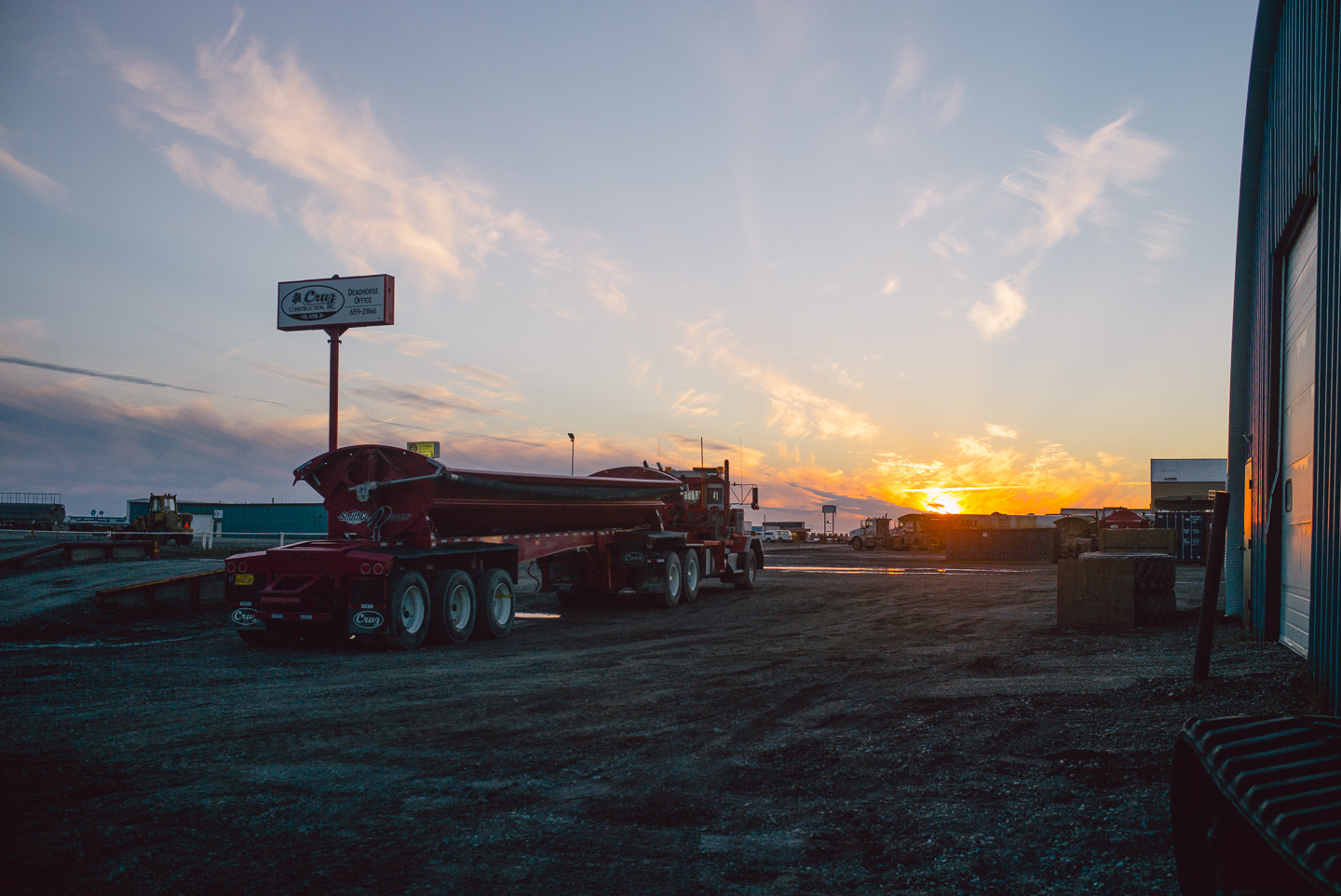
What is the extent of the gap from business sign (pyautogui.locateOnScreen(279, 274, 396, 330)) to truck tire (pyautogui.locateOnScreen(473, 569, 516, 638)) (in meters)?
21.6

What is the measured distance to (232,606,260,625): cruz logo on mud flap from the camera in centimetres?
1339

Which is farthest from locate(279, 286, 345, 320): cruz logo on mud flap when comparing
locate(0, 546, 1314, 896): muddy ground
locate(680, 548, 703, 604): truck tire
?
locate(0, 546, 1314, 896): muddy ground

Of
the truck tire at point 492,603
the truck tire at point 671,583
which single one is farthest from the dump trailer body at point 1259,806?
→ the truck tire at point 671,583

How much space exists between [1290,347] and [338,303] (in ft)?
105

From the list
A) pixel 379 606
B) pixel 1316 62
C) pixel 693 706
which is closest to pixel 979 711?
pixel 693 706

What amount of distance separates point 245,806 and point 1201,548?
154 feet

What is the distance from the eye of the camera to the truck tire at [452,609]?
14.1 meters

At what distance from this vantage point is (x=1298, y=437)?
10156 millimetres

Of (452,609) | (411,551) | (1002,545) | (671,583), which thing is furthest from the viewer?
(1002,545)

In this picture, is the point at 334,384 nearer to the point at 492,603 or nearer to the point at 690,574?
the point at 690,574

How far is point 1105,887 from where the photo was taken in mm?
4273

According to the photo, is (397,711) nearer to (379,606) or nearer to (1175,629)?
(379,606)

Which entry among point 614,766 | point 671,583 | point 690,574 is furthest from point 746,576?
point 614,766

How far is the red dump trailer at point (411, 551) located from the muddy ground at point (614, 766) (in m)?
0.77
